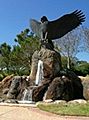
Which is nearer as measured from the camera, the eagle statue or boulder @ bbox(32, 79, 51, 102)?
boulder @ bbox(32, 79, 51, 102)

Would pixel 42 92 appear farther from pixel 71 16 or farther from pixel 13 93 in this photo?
pixel 71 16

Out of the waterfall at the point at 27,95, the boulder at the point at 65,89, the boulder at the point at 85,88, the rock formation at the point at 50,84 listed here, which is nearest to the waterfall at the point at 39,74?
the rock formation at the point at 50,84

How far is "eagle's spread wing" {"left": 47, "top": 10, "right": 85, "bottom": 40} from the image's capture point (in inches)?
826

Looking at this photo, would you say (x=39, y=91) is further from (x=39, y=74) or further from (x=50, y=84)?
(x=39, y=74)

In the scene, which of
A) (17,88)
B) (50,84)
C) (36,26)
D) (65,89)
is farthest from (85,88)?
(36,26)

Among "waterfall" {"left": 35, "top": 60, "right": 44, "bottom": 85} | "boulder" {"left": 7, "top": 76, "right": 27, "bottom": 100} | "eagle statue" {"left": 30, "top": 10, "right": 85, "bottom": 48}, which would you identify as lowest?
"boulder" {"left": 7, "top": 76, "right": 27, "bottom": 100}

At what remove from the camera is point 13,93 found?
62.3 ft

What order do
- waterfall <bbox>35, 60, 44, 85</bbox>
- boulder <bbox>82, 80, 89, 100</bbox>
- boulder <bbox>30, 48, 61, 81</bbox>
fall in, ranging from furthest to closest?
waterfall <bbox>35, 60, 44, 85</bbox> < boulder <bbox>82, 80, 89, 100</bbox> < boulder <bbox>30, 48, 61, 81</bbox>

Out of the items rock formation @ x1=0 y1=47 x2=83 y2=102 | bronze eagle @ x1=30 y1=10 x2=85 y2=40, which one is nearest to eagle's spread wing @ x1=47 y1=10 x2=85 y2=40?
bronze eagle @ x1=30 y1=10 x2=85 y2=40

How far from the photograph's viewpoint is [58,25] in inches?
837

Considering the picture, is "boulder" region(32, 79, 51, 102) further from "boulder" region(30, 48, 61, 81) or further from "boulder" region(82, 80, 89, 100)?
"boulder" region(82, 80, 89, 100)

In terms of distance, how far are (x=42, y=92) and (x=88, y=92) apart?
3.49 metres

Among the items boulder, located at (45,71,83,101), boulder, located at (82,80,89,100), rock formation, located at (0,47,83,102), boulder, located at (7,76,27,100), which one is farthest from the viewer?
boulder, located at (82,80,89,100)

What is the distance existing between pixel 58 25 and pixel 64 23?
0.46 m
